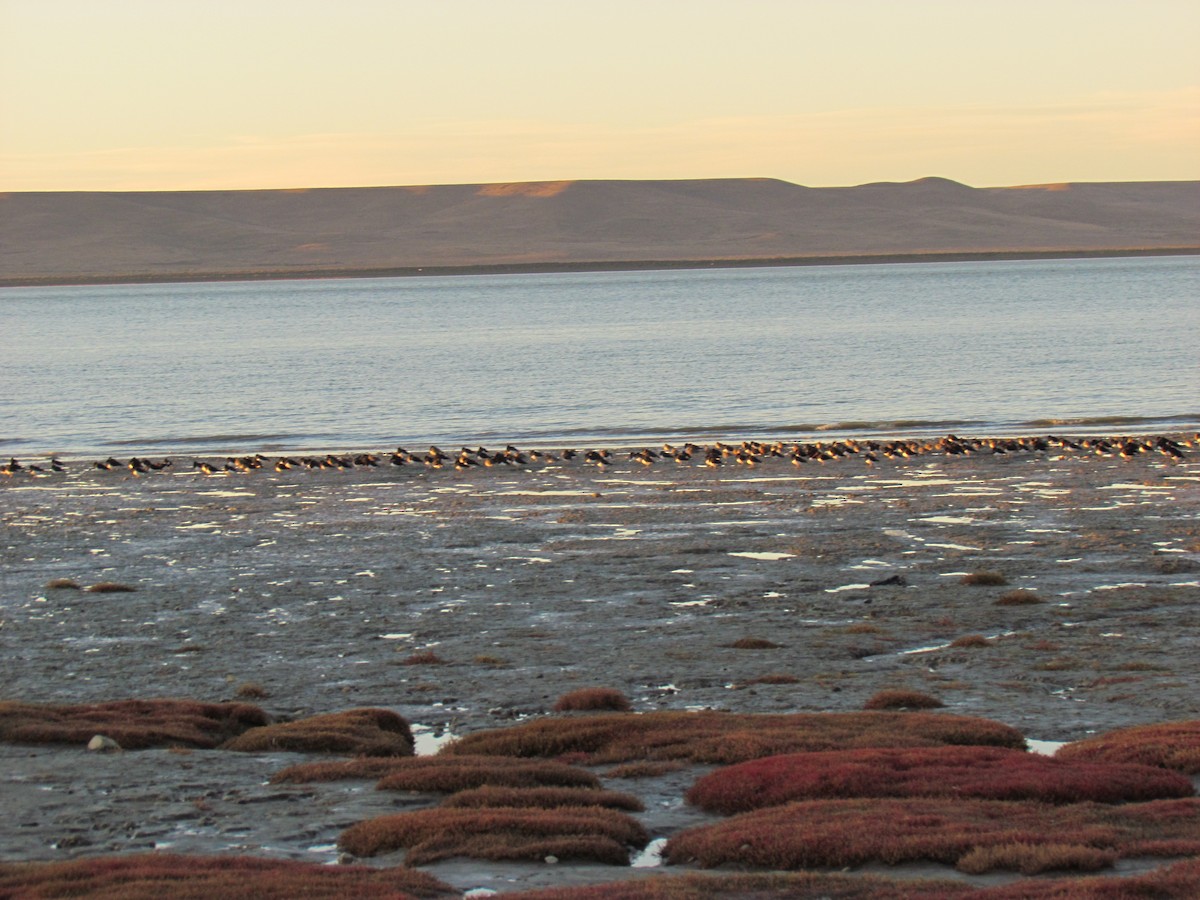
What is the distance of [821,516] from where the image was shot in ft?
96.4

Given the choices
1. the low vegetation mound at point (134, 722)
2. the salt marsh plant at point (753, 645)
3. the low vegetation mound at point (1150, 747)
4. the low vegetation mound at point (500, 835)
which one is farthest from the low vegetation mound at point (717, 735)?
the salt marsh plant at point (753, 645)

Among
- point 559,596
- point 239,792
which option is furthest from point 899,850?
point 559,596

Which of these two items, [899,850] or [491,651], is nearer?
[899,850]

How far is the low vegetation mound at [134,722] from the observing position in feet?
48.5

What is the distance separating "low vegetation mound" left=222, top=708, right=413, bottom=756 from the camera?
14586 mm

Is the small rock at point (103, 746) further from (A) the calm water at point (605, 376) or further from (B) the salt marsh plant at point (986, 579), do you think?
(A) the calm water at point (605, 376)

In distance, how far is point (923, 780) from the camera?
1278 cm

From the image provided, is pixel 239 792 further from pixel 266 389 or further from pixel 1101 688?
pixel 266 389

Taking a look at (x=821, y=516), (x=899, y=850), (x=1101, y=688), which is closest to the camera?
(x=899, y=850)

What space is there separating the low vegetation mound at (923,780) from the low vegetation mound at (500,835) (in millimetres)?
1058

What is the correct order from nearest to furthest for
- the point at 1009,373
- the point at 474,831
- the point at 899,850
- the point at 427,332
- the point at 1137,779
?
the point at 899,850 → the point at 474,831 → the point at 1137,779 → the point at 1009,373 → the point at 427,332

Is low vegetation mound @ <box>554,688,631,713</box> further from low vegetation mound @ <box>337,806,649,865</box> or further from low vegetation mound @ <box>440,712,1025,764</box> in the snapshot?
low vegetation mound @ <box>337,806,649,865</box>

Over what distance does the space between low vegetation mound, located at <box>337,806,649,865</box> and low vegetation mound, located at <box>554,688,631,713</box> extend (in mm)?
3918

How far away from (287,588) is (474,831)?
40.4 ft
